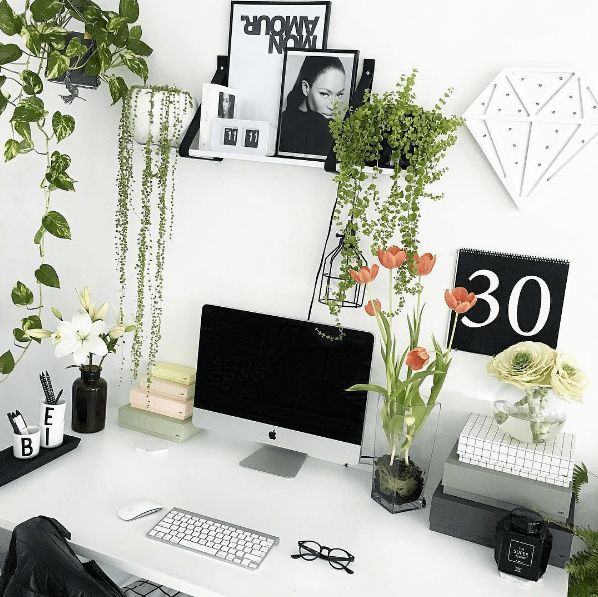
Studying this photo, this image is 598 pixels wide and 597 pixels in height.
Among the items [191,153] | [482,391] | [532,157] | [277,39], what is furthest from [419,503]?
[277,39]

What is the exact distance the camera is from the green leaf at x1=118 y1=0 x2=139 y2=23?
6.72 ft

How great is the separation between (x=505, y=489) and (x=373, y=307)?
56 centimetres

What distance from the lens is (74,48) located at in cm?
195

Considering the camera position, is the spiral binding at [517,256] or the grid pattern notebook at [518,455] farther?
→ the spiral binding at [517,256]

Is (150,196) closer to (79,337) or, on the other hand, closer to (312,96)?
(79,337)

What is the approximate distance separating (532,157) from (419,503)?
958 mm

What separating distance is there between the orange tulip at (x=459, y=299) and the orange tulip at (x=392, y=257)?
0.14m

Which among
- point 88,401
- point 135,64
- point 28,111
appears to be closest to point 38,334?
point 88,401

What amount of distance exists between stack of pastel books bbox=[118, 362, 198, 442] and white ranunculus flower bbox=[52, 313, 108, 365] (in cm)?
23

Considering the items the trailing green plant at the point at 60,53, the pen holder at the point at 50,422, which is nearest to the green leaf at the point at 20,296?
the trailing green plant at the point at 60,53

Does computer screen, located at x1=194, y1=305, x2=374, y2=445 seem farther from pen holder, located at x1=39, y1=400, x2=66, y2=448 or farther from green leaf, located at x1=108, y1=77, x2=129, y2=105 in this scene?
green leaf, located at x1=108, y1=77, x2=129, y2=105

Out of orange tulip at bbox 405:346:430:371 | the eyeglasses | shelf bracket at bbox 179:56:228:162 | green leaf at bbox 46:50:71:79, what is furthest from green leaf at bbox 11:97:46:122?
the eyeglasses

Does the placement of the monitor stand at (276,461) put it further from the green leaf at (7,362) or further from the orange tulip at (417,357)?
the green leaf at (7,362)

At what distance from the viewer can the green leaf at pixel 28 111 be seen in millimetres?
1994
